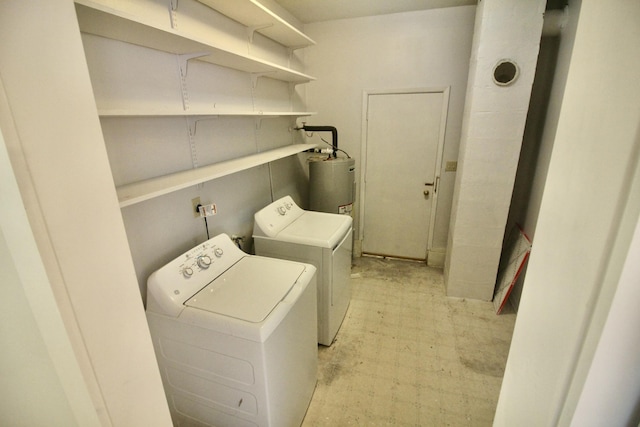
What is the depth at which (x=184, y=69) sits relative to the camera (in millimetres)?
1622

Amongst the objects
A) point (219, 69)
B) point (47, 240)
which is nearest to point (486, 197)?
point (219, 69)

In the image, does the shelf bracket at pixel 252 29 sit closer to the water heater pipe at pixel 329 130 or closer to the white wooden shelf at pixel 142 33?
the white wooden shelf at pixel 142 33

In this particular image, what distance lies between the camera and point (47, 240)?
18.5 inches

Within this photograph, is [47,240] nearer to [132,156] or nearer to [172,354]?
[132,156]

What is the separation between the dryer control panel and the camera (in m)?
1.37

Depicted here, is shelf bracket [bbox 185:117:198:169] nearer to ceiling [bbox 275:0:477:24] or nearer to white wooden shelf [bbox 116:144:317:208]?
white wooden shelf [bbox 116:144:317:208]

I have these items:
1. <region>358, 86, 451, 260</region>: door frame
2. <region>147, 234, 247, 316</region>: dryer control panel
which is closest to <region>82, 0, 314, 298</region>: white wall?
<region>147, 234, 247, 316</region>: dryer control panel

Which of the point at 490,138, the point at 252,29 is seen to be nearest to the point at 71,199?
the point at 252,29

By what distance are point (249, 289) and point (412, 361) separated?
1.38 meters

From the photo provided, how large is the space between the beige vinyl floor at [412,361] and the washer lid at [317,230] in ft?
2.82

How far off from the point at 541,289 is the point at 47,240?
0.88 m

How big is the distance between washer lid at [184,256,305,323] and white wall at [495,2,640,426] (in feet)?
3.36

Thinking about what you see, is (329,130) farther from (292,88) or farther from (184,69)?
(184,69)

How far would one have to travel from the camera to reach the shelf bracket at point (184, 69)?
1558 millimetres
